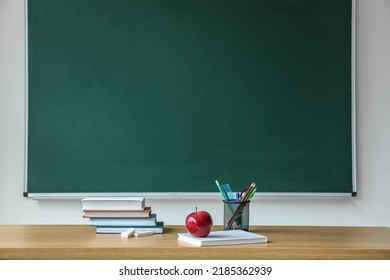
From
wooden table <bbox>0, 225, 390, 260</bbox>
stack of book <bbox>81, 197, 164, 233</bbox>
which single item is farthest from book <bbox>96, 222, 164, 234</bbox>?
wooden table <bbox>0, 225, 390, 260</bbox>

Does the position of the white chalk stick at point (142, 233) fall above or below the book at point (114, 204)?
below

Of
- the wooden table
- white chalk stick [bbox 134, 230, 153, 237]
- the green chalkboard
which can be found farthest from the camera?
the green chalkboard

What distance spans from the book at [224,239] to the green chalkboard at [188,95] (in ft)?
4.38

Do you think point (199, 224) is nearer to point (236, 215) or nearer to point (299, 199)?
point (236, 215)

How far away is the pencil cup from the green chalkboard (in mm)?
1126

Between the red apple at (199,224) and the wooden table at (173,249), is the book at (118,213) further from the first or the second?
the red apple at (199,224)

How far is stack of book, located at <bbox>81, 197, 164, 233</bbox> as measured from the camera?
2.14m

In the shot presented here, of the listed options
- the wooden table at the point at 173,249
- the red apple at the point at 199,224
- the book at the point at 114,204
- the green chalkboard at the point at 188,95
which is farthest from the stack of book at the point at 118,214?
the green chalkboard at the point at 188,95

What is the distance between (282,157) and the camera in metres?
3.33

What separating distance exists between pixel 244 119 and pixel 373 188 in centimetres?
90

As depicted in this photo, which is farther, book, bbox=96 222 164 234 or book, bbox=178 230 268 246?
book, bbox=96 222 164 234

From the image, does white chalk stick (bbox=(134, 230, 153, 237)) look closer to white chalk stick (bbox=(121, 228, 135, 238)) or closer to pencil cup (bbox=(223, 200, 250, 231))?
white chalk stick (bbox=(121, 228, 135, 238))

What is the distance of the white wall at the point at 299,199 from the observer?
3369 millimetres

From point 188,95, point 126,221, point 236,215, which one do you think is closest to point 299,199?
point 188,95
